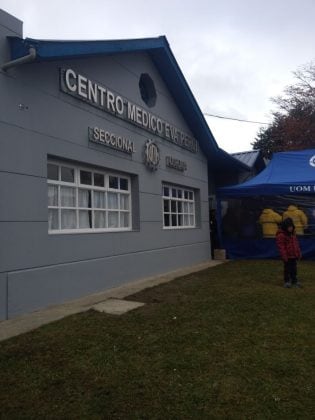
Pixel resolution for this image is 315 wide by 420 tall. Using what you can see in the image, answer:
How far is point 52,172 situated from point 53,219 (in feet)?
2.71

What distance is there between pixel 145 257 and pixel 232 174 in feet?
29.7

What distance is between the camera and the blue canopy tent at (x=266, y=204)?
13.8 meters

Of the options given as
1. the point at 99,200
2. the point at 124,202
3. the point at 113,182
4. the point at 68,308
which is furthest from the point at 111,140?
the point at 68,308

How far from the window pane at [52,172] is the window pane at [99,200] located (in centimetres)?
121

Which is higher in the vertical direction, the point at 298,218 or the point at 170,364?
the point at 298,218

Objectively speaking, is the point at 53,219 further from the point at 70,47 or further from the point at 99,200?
the point at 70,47

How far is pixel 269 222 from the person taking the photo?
566 inches

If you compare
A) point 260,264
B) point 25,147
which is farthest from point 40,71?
point 260,264

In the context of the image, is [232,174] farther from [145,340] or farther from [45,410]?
[45,410]

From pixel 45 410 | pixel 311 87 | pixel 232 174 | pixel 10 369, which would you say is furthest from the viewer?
pixel 311 87

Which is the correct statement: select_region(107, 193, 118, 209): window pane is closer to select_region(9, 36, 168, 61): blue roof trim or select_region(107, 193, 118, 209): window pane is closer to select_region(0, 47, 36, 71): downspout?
select_region(9, 36, 168, 61): blue roof trim

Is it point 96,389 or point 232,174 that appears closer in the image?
point 96,389

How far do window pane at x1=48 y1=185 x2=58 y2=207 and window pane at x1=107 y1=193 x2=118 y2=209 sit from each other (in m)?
1.77

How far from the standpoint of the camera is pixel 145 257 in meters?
10.5
